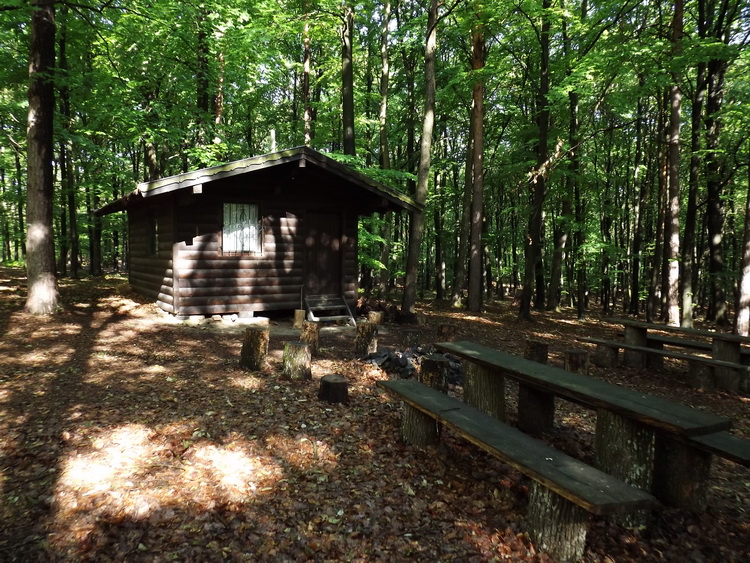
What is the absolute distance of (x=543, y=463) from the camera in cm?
293

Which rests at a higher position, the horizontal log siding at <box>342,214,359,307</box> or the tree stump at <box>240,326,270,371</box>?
the horizontal log siding at <box>342,214,359,307</box>

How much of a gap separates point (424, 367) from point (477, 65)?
1320 cm

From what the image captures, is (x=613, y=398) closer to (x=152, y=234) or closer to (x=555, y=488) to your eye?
(x=555, y=488)

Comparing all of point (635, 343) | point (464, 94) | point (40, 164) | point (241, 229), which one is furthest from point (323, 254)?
point (464, 94)

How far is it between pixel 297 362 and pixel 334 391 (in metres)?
1.04

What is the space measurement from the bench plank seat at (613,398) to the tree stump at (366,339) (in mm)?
3012

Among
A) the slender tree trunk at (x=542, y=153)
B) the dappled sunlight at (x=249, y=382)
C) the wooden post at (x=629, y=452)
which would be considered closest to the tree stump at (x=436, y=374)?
the wooden post at (x=629, y=452)

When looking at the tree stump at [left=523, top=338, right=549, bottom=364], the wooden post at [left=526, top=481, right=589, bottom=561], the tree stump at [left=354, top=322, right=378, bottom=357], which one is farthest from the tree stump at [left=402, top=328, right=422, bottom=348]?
the wooden post at [left=526, top=481, right=589, bottom=561]

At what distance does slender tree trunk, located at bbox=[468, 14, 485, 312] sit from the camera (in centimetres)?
1479

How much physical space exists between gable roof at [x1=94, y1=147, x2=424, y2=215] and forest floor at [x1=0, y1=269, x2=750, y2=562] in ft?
14.9

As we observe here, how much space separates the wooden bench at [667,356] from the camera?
280 inches

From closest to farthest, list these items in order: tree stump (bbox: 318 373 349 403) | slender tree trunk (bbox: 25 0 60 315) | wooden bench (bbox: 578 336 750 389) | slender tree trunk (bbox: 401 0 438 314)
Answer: tree stump (bbox: 318 373 349 403), wooden bench (bbox: 578 336 750 389), slender tree trunk (bbox: 25 0 60 315), slender tree trunk (bbox: 401 0 438 314)

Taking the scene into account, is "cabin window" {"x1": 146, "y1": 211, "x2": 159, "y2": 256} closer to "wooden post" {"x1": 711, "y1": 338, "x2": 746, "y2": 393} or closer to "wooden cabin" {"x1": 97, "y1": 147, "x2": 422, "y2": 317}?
"wooden cabin" {"x1": 97, "y1": 147, "x2": 422, "y2": 317}

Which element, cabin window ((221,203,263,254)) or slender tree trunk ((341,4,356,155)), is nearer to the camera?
cabin window ((221,203,263,254))
